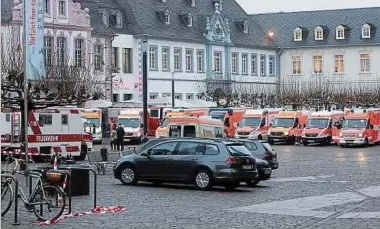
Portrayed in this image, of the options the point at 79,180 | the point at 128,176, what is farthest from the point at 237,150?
the point at 79,180

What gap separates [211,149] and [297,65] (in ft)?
237

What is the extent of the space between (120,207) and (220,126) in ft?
96.2

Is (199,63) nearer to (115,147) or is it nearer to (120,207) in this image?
(115,147)

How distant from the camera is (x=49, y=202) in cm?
1794

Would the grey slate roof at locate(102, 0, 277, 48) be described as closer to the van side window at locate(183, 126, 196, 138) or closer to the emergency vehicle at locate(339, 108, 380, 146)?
the emergency vehicle at locate(339, 108, 380, 146)

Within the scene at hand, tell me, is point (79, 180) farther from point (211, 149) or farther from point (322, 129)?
point (322, 129)

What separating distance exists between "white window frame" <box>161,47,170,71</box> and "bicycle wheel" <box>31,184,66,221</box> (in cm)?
6289

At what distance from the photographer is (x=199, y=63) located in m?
85.5

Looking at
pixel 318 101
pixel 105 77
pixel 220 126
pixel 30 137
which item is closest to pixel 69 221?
pixel 30 137

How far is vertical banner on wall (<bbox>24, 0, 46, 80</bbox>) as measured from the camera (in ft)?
93.4

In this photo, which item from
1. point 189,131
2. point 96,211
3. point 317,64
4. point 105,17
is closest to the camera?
point 96,211

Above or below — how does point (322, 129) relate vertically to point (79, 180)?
above

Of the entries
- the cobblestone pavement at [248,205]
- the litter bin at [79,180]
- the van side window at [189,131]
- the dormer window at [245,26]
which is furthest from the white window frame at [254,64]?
the litter bin at [79,180]

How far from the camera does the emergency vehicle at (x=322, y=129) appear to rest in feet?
203
